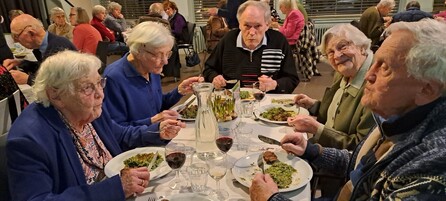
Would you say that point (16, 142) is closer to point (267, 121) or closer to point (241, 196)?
point (241, 196)

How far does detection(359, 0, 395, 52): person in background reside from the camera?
19.2 ft

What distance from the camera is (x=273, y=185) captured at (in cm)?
129

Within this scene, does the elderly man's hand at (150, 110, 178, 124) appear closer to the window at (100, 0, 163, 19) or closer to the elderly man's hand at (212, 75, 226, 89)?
the elderly man's hand at (212, 75, 226, 89)

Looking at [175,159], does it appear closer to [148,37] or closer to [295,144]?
[295,144]

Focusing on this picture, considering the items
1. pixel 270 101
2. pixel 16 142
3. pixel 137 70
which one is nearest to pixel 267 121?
pixel 270 101

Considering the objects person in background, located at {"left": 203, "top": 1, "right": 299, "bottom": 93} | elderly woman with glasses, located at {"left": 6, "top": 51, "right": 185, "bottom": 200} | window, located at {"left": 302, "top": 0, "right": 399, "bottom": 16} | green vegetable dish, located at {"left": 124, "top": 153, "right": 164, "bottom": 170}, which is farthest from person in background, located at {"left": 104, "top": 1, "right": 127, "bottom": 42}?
green vegetable dish, located at {"left": 124, "top": 153, "right": 164, "bottom": 170}

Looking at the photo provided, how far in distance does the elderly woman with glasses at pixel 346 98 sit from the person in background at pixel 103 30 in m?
5.09

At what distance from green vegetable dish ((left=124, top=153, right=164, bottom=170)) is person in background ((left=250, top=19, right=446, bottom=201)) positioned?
50 centimetres

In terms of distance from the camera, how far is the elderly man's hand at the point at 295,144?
5.26ft

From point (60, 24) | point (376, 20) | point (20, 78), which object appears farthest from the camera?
point (376, 20)

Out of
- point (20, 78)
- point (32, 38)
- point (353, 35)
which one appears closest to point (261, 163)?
point (353, 35)

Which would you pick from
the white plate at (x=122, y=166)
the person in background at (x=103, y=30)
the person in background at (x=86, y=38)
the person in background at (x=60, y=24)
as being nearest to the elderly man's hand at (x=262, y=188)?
the white plate at (x=122, y=166)

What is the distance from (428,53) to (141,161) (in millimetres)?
1209

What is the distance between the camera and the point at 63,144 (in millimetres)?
1347
